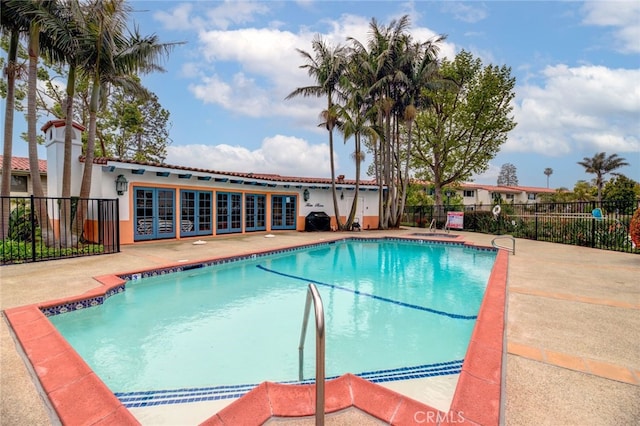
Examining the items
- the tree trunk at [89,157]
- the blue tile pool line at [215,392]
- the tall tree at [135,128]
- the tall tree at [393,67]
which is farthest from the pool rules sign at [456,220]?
the tall tree at [135,128]

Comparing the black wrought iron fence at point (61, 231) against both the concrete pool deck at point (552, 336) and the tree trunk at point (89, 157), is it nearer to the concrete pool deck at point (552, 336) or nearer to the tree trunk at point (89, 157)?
the tree trunk at point (89, 157)

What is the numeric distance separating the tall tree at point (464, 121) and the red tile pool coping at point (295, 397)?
1881cm

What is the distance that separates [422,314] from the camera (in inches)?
210

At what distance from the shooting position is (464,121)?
2083cm

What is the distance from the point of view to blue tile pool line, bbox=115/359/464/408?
9.23 feet

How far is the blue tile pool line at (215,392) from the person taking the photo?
9.23ft

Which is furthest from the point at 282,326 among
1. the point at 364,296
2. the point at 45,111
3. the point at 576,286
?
the point at 45,111

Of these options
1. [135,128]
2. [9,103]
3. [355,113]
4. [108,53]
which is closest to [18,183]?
[135,128]

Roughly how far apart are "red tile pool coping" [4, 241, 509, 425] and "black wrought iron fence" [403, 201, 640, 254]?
10700 mm

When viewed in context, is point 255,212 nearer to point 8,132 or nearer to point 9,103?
point 8,132

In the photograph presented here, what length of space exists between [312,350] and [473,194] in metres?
43.7

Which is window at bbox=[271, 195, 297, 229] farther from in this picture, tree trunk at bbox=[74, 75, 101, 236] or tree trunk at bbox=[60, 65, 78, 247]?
tree trunk at bbox=[60, 65, 78, 247]

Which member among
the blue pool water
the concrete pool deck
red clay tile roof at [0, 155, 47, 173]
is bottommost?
the blue pool water

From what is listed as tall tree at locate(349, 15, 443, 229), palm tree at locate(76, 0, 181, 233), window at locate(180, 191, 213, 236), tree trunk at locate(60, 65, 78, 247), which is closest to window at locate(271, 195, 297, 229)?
window at locate(180, 191, 213, 236)
